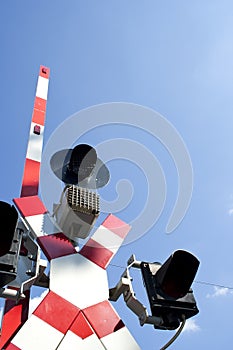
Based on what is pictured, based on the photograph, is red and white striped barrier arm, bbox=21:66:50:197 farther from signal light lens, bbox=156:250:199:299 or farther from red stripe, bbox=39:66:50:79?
signal light lens, bbox=156:250:199:299

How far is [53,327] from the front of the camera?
178cm

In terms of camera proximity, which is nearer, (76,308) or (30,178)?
(76,308)

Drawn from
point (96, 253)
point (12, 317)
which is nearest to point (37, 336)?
point (12, 317)

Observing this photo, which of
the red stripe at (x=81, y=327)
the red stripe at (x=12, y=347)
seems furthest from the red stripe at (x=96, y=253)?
the red stripe at (x=12, y=347)

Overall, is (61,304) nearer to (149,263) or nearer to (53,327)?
(53,327)

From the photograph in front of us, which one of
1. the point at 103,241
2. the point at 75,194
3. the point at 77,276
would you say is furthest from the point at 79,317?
the point at 75,194

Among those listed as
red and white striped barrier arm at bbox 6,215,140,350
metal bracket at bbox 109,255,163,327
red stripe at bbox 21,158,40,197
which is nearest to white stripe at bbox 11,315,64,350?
red and white striped barrier arm at bbox 6,215,140,350

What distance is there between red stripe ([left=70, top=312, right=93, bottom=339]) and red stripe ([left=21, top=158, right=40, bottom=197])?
2.89ft

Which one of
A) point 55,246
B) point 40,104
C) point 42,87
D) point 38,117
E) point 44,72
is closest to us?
point 55,246

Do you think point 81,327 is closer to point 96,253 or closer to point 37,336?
point 37,336

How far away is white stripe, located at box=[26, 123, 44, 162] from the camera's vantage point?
2650mm

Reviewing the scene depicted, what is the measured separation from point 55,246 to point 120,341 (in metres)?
0.61

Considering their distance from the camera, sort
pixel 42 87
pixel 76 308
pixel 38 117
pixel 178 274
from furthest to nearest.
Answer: pixel 42 87
pixel 38 117
pixel 76 308
pixel 178 274

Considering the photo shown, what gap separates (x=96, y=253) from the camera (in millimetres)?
2215
